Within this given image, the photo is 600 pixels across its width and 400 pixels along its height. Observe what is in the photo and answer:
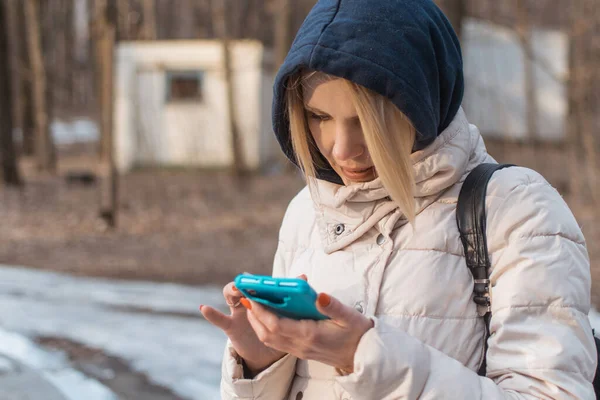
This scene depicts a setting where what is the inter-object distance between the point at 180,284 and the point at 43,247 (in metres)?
2.97

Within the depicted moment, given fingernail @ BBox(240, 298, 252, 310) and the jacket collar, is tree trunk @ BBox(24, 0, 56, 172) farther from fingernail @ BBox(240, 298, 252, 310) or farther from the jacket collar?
fingernail @ BBox(240, 298, 252, 310)

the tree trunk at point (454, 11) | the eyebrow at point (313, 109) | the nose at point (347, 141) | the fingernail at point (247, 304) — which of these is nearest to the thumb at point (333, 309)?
the fingernail at point (247, 304)

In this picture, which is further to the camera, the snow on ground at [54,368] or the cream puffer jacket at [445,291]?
the snow on ground at [54,368]

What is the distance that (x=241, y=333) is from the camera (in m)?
1.72

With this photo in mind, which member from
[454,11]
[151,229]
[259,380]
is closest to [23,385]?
[259,380]

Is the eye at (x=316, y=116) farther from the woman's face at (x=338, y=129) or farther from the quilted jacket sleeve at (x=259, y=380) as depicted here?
the quilted jacket sleeve at (x=259, y=380)

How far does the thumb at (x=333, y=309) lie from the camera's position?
1379mm

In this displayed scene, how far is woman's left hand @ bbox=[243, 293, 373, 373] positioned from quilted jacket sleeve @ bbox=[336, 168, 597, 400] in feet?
0.08

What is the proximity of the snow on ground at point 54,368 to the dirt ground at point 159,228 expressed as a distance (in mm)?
2892

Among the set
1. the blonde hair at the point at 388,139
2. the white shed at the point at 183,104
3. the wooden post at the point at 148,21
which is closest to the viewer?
the blonde hair at the point at 388,139

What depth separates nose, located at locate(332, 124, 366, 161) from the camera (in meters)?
1.67

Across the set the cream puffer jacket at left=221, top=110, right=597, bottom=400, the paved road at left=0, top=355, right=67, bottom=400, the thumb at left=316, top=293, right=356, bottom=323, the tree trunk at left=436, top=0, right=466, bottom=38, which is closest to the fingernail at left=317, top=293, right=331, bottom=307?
the thumb at left=316, top=293, right=356, bottom=323

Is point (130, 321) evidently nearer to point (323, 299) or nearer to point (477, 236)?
point (477, 236)

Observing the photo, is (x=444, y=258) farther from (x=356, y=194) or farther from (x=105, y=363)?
(x=105, y=363)
